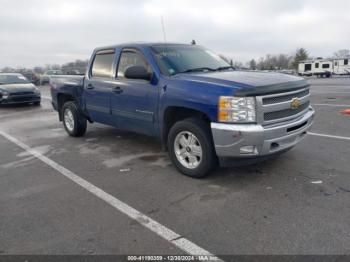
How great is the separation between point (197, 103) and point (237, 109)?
1.87 feet

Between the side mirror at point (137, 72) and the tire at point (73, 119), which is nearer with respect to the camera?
the side mirror at point (137, 72)

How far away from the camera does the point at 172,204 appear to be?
12.5 ft

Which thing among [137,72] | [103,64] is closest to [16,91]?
[103,64]

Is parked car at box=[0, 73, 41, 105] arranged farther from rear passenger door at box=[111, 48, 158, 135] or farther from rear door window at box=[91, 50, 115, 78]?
rear passenger door at box=[111, 48, 158, 135]

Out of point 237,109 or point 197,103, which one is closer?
point 237,109

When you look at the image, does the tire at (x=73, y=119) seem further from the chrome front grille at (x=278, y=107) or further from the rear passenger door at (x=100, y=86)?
the chrome front grille at (x=278, y=107)

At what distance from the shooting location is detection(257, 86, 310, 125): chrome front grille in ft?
12.9

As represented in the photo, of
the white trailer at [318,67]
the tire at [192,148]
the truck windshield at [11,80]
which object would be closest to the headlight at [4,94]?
the truck windshield at [11,80]

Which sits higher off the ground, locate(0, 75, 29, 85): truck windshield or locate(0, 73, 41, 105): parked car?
locate(0, 75, 29, 85): truck windshield

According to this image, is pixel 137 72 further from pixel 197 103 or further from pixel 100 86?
pixel 100 86

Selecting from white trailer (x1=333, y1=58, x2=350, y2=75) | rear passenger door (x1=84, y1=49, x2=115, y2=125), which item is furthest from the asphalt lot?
white trailer (x1=333, y1=58, x2=350, y2=75)

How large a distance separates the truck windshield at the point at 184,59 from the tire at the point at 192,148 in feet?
3.08

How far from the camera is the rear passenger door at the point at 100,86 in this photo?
5966mm

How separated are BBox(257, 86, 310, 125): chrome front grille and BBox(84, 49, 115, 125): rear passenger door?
2.97 metres
